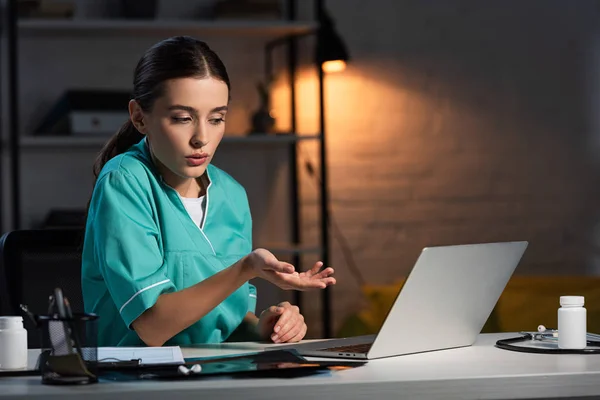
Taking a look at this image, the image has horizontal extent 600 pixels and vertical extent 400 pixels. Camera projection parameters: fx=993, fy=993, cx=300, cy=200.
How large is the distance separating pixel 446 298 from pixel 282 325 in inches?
14.5

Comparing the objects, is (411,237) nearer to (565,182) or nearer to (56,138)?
(565,182)

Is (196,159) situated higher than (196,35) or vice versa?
(196,35)

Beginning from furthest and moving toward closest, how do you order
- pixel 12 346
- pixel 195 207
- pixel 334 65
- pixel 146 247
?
pixel 334 65 → pixel 195 207 → pixel 146 247 → pixel 12 346

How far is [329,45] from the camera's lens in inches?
163

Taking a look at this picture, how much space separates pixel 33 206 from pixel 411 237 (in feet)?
5.57

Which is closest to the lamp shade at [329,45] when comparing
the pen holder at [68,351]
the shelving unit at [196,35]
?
the shelving unit at [196,35]

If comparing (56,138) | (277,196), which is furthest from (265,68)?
(56,138)

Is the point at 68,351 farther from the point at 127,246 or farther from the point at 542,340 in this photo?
the point at 542,340

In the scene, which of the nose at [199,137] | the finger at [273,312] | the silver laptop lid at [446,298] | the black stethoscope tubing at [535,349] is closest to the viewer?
the silver laptop lid at [446,298]

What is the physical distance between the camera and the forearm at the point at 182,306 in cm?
156

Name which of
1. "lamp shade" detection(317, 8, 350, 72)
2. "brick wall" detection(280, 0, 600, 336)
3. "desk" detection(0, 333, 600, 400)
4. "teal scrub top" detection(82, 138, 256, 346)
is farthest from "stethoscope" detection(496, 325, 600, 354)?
"brick wall" detection(280, 0, 600, 336)

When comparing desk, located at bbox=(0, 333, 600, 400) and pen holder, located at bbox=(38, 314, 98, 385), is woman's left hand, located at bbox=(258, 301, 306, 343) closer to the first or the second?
desk, located at bbox=(0, 333, 600, 400)

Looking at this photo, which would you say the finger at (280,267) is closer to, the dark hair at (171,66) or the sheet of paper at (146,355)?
the sheet of paper at (146,355)

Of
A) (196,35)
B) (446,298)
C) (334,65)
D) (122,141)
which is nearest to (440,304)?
(446,298)
